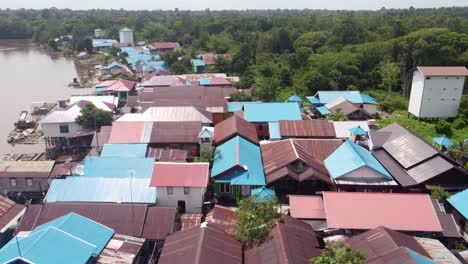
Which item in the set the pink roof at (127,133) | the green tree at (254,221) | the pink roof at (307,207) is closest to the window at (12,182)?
the pink roof at (127,133)

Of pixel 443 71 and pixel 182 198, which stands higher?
pixel 443 71

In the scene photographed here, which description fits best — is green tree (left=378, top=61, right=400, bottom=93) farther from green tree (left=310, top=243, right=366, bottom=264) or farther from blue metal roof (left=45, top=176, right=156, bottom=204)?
green tree (left=310, top=243, right=366, bottom=264)

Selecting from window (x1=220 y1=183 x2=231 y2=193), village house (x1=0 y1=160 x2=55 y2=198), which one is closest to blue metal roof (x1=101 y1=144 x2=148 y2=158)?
village house (x1=0 y1=160 x2=55 y2=198)

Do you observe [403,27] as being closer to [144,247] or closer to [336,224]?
[336,224]

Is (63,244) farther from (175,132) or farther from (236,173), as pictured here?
(175,132)

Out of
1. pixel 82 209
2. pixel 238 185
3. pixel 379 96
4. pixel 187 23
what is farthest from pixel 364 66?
pixel 187 23

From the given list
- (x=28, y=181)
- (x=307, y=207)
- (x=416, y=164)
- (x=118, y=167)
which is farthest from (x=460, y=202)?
(x=28, y=181)
